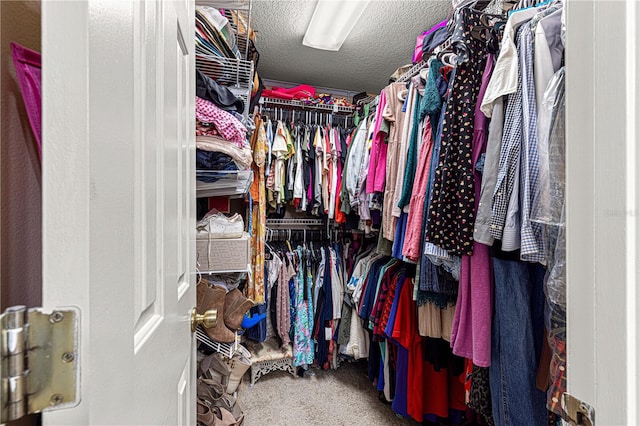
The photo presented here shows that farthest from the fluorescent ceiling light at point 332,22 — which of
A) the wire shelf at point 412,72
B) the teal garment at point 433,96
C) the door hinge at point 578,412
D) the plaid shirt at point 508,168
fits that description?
the door hinge at point 578,412

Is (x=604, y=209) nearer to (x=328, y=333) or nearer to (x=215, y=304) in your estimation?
(x=215, y=304)

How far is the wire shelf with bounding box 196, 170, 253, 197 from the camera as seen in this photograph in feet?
3.48

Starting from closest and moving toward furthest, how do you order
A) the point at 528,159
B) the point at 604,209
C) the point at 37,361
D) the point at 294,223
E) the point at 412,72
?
the point at 37,361 → the point at 604,209 → the point at 528,159 → the point at 412,72 → the point at 294,223

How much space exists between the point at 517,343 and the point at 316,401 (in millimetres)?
1422

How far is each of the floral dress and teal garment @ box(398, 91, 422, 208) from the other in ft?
3.52

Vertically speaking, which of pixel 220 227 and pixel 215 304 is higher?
pixel 220 227

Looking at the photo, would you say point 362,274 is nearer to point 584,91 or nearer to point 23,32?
point 584,91

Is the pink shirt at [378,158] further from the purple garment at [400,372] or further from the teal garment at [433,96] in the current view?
the purple garment at [400,372]

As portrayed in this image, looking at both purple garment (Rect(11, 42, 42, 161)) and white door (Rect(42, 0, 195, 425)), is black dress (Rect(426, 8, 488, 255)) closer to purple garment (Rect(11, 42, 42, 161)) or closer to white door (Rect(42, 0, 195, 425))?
white door (Rect(42, 0, 195, 425))

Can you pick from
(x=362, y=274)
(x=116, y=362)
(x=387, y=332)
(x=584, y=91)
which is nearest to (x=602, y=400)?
(x=584, y=91)

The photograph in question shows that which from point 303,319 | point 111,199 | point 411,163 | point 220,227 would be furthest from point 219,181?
point 303,319

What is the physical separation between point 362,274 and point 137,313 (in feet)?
5.84

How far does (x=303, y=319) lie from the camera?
6.79ft

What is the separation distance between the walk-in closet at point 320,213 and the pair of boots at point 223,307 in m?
0.01
